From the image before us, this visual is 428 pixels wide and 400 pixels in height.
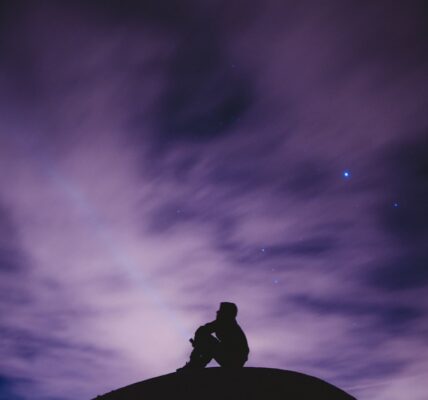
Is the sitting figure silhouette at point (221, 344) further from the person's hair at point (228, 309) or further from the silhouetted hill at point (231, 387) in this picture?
the silhouetted hill at point (231, 387)

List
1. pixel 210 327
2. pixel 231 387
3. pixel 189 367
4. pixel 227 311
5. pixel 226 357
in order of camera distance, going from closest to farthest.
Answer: pixel 231 387 → pixel 189 367 → pixel 226 357 → pixel 210 327 → pixel 227 311

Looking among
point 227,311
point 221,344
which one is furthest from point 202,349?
point 227,311

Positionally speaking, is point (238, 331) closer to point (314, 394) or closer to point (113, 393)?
point (314, 394)

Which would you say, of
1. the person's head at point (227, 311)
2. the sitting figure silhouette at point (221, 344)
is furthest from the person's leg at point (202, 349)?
the person's head at point (227, 311)

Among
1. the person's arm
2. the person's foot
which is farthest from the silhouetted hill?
the person's arm

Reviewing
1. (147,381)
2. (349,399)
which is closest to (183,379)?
(147,381)

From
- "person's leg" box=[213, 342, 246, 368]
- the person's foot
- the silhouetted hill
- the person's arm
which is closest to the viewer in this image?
the silhouetted hill

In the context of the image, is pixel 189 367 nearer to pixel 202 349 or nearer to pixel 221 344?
pixel 202 349

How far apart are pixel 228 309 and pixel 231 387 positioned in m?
1.81

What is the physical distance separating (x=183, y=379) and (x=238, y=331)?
67.6 inches

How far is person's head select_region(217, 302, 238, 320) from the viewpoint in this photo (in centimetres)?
849

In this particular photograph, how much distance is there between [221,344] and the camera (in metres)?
8.29

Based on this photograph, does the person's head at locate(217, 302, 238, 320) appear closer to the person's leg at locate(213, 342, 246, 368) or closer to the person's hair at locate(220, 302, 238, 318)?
the person's hair at locate(220, 302, 238, 318)

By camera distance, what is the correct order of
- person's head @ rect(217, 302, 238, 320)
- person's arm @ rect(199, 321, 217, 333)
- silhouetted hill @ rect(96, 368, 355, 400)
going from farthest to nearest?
person's head @ rect(217, 302, 238, 320) < person's arm @ rect(199, 321, 217, 333) < silhouetted hill @ rect(96, 368, 355, 400)
